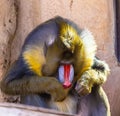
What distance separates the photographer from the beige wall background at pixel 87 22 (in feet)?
13.9

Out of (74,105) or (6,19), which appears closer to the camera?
(74,105)

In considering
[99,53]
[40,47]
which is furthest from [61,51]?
[99,53]

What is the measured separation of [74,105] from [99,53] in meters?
0.68

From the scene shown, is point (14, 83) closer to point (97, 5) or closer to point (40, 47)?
point (40, 47)

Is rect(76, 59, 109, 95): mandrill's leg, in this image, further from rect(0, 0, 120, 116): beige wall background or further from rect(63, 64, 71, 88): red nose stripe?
rect(0, 0, 120, 116): beige wall background

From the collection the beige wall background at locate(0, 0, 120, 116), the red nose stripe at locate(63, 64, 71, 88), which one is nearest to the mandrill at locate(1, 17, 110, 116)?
the red nose stripe at locate(63, 64, 71, 88)

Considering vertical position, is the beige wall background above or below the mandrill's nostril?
above

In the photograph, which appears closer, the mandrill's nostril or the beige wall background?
the mandrill's nostril

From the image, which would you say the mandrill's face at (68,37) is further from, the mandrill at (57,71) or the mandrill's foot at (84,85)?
the mandrill's foot at (84,85)

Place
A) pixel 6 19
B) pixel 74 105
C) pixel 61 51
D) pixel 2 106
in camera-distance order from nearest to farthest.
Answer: pixel 2 106, pixel 61 51, pixel 74 105, pixel 6 19

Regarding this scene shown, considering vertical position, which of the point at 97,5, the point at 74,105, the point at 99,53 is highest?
the point at 97,5

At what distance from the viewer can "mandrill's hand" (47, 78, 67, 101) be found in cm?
344

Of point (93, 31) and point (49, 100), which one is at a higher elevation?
point (93, 31)

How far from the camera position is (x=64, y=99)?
3.61 metres
